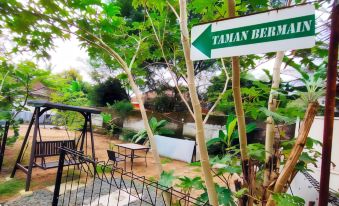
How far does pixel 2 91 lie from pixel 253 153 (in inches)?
275

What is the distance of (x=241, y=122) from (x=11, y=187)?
20.1 feet

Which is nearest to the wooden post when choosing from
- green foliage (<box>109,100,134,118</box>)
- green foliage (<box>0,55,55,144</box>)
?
green foliage (<box>0,55,55,144</box>)

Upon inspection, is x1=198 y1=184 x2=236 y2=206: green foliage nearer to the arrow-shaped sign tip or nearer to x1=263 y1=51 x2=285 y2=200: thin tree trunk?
x1=263 y1=51 x2=285 y2=200: thin tree trunk

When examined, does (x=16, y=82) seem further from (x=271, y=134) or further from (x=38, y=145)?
(x=271, y=134)

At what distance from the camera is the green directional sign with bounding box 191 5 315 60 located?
114 cm

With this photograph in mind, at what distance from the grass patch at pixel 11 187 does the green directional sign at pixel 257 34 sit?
5.82 metres

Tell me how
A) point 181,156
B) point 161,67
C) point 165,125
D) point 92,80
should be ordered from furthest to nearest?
1. point 92,80
2. point 161,67
3. point 165,125
4. point 181,156

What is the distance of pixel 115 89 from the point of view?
16594 mm

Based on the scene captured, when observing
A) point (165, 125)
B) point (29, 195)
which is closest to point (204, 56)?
point (29, 195)

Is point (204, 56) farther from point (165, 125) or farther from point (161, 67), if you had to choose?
point (161, 67)

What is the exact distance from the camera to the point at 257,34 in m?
1.25

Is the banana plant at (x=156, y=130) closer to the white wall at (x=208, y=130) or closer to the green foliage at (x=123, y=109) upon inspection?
the white wall at (x=208, y=130)

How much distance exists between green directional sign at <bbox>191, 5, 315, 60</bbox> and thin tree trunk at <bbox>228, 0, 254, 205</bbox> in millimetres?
154

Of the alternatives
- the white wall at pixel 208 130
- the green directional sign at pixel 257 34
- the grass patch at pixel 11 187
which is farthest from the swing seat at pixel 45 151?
the white wall at pixel 208 130
